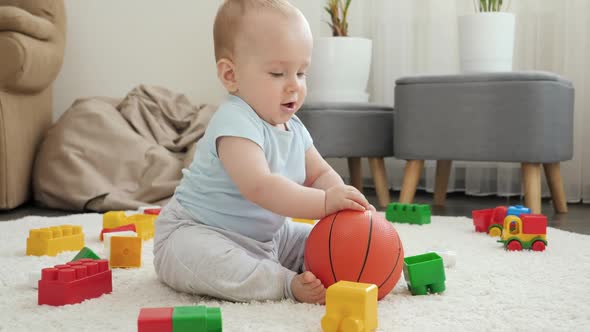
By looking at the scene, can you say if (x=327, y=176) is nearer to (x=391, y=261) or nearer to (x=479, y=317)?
(x=391, y=261)

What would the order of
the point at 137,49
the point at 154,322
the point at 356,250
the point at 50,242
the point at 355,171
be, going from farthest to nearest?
1. the point at 137,49
2. the point at 355,171
3. the point at 50,242
4. the point at 356,250
5. the point at 154,322

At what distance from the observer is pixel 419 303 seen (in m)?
1.17

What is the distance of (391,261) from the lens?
1.16 meters

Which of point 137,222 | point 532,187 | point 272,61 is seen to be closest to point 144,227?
point 137,222

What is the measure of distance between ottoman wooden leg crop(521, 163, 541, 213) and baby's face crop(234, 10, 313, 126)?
63.6 inches

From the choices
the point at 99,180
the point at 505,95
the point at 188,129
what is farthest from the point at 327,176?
the point at 188,129

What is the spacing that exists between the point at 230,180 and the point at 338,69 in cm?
196

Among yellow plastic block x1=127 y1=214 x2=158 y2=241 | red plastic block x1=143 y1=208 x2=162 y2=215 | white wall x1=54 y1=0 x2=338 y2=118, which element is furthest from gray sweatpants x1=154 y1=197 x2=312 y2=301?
white wall x1=54 y1=0 x2=338 y2=118

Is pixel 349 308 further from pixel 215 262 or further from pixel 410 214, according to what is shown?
pixel 410 214

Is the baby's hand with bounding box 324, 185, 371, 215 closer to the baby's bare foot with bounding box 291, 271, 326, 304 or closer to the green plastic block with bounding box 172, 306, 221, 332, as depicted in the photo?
the baby's bare foot with bounding box 291, 271, 326, 304

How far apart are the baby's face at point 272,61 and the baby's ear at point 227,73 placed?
14 mm

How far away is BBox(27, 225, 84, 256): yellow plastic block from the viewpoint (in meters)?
1.63

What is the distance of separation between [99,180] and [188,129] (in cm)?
53

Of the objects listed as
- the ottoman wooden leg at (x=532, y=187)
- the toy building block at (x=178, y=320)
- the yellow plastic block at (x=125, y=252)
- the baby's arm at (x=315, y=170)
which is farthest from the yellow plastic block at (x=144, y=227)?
the ottoman wooden leg at (x=532, y=187)
